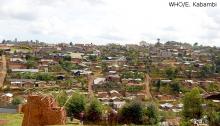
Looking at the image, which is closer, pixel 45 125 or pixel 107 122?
pixel 45 125

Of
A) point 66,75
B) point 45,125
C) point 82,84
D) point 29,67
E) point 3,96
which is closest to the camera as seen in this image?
point 45,125

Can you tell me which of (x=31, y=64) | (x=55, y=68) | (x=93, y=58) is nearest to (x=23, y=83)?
(x=55, y=68)

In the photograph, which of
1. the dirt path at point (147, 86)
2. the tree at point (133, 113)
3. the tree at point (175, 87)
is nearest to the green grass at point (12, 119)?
the tree at point (133, 113)

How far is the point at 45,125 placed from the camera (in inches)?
542

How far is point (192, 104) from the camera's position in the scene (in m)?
28.2

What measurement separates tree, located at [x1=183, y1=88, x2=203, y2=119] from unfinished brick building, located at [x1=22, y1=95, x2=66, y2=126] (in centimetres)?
1526

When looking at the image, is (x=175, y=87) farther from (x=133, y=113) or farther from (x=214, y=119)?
(x=214, y=119)

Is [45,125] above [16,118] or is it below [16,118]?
above

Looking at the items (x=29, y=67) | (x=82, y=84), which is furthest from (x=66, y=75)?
(x=29, y=67)

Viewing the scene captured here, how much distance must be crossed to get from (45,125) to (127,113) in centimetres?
1838

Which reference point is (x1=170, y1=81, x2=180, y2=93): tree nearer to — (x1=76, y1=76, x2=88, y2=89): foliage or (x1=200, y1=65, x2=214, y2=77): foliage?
(x1=76, y1=76, x2=88, y2=89): foliage

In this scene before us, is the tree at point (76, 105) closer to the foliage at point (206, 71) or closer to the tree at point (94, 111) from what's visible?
the tree at point (94, 111)

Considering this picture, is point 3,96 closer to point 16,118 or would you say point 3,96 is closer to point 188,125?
point 16,118

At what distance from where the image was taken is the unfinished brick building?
45.6 feet
